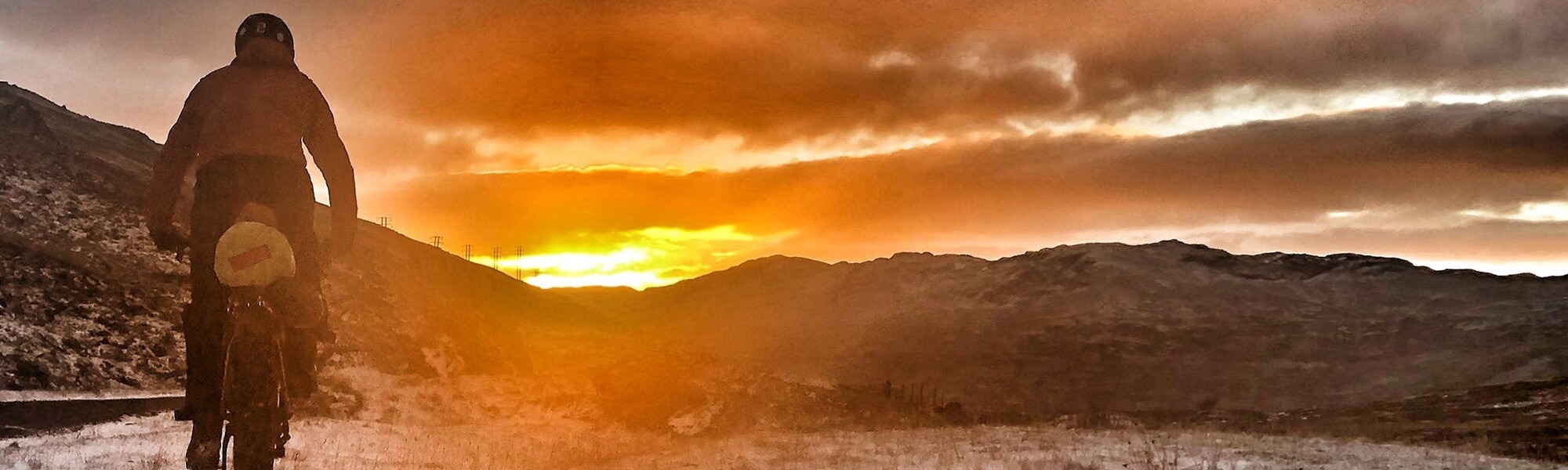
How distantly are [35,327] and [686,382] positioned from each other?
11957mm

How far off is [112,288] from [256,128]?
19157 millimetres

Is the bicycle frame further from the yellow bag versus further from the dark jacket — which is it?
the dark jacket

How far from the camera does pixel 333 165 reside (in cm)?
541

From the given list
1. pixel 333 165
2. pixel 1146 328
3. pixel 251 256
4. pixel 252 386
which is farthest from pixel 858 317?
pixel 251 256

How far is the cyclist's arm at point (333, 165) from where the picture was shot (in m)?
5.35

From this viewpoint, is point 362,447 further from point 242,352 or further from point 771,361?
point 771,361

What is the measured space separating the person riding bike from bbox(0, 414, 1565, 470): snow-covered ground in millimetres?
3748

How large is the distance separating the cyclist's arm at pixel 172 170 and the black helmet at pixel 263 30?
372 mm

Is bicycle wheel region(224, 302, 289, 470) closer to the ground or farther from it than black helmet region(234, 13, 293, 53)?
closer to the ground

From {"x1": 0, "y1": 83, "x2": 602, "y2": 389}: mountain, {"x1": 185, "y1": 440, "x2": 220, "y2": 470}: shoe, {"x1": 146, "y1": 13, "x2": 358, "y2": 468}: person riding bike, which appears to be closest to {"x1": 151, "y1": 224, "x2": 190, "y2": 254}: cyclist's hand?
{"x1": 146, "y1": 13, "x2": 358, "y2": 468}: person riding bike

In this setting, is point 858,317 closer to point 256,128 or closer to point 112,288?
point 112,288

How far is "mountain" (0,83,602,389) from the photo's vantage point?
17.8 meters

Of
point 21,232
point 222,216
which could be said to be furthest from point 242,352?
point 21,232

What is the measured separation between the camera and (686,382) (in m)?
22.8
